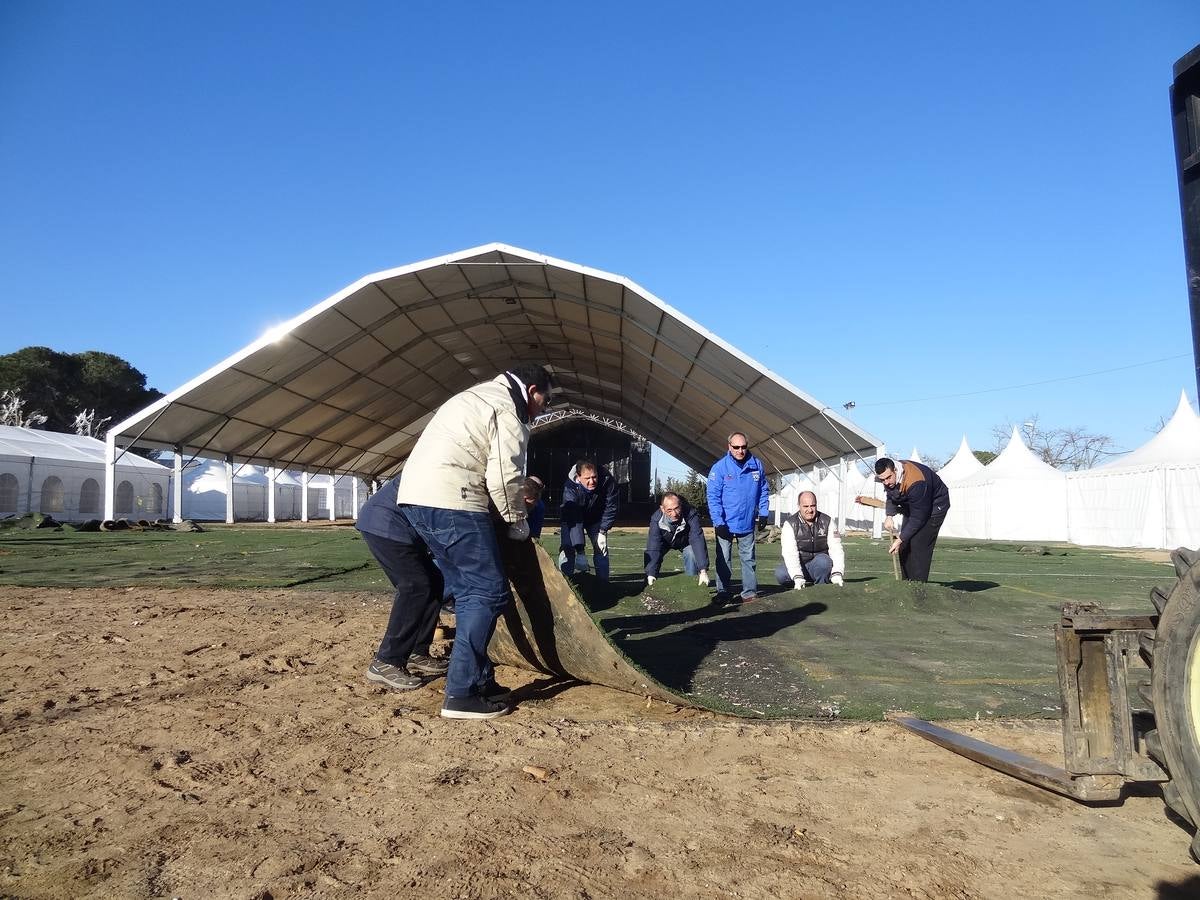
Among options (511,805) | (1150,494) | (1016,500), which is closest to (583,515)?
(511,805)

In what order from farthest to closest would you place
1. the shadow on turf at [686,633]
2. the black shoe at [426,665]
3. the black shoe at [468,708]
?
1. the shadow on turf at [686,633]
2. the black shoe at [426,665]
3. the black shoe at [468,708]

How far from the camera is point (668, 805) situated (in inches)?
101

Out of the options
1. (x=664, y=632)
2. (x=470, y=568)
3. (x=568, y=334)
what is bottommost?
(x=664, y=632)

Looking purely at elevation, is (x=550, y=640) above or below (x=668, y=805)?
above

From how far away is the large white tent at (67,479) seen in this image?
87.2 ft

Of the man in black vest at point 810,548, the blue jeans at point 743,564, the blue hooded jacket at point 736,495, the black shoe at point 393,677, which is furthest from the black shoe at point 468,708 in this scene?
the man in black vest at point 810,548

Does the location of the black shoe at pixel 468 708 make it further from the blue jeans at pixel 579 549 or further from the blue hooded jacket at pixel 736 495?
the blue jeans at pixel 579 549

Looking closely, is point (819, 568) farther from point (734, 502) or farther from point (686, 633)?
point (686, 633)

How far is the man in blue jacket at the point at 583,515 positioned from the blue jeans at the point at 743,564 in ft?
4.32

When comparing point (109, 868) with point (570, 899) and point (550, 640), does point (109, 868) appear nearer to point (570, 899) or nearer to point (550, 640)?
point (570, 899)

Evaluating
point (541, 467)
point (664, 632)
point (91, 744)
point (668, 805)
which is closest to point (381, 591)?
point (664, 632)

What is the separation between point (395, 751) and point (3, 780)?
4.17 feet

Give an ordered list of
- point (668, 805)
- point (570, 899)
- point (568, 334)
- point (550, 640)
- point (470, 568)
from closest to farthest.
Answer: point (570, 899) < point (668, 805) < point (470, 568) < point (550, 640) < point (568, 334)

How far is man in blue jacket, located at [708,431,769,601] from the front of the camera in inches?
315
